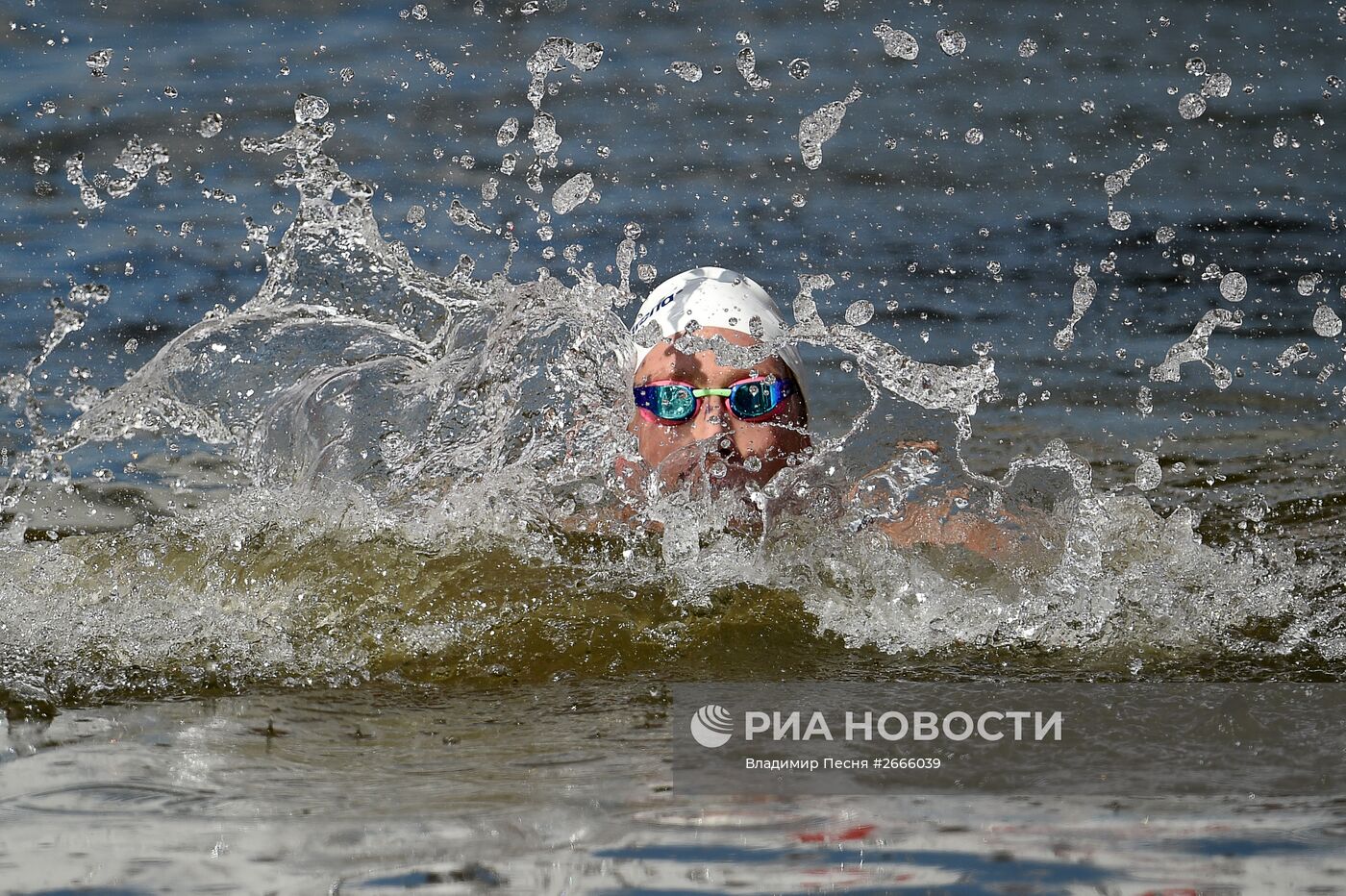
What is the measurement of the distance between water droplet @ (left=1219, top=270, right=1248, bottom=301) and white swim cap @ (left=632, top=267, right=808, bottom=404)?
15.7 feet

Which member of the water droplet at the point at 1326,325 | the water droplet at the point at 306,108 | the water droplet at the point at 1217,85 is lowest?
the water droplet at the point at 306,108

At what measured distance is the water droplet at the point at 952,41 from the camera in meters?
14.0

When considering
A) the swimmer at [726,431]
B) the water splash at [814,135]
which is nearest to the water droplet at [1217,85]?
the water splash at [814,135]

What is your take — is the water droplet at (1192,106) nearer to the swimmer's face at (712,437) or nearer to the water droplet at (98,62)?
the swimmer's face at (712,437)

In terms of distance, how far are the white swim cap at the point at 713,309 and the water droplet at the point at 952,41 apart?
860cm

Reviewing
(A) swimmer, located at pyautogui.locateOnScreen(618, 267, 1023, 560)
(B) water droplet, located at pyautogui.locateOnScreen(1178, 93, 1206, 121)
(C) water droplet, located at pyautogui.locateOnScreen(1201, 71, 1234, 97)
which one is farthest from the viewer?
(C) water droplet, located at pyautogui.locateOnScreen(1201, 71, 1234, 97)

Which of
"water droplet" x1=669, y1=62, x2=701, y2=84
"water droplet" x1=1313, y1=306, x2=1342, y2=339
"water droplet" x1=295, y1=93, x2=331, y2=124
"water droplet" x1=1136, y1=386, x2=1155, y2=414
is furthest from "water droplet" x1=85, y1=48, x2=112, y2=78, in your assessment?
"water droplet" x1=1313, y1=306, x2=1342, y2=339

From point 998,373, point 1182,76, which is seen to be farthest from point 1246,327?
point 1182,76

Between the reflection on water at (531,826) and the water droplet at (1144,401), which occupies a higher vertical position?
the water droplet at (1144,401)

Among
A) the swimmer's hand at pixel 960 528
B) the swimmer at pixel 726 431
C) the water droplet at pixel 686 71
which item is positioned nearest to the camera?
the swimmer's hand at pixel 960 528

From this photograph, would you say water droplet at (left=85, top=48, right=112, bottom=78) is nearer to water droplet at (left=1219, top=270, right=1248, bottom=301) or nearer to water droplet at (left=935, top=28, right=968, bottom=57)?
water droplet at (left=935, top=28, right=968, bottom=57)

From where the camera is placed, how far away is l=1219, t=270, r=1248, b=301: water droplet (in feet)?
31.9

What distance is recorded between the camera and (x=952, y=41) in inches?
562

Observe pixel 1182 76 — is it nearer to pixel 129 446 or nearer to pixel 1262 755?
pixel 129 446
